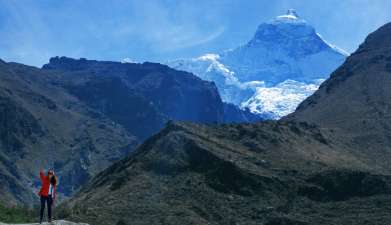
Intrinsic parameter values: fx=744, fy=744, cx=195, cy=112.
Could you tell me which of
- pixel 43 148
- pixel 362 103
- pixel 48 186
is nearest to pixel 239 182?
pixel 48 186

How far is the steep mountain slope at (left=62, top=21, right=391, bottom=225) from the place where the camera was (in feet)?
185

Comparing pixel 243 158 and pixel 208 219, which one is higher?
pixel 243 158

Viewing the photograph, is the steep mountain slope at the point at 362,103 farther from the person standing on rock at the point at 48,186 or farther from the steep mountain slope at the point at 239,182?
the person standing on rock at the point at 48,186

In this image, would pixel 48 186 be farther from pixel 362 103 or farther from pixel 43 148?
pixel 43 148

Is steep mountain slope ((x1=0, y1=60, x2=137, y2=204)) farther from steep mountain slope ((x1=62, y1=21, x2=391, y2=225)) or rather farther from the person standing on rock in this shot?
the person standing on rock

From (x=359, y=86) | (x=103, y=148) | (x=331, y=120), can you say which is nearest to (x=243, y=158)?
(x=331, y=120)

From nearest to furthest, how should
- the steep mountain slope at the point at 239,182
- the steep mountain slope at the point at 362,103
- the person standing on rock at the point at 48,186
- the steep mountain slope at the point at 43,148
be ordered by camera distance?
the person standing on rock at the point at 48,186 → the steep mountain slope at the point at 239,182 → the steep mountain slope at the point at 362,103 → the steep mountain slope at the point at 43,148

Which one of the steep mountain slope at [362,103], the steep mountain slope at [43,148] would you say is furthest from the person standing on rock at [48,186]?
the steep mountain slope at [43,148]

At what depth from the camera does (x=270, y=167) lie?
222ft

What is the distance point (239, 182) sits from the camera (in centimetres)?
6266

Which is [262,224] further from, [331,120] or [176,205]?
[331,120]

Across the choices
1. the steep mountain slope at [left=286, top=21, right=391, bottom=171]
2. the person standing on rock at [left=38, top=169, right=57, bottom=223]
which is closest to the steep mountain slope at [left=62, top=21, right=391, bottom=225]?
the steep mountain slope at [left=286, top=21, right=391, bottom=171]

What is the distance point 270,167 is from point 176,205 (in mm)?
13085

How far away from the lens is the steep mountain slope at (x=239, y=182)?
185 feet
